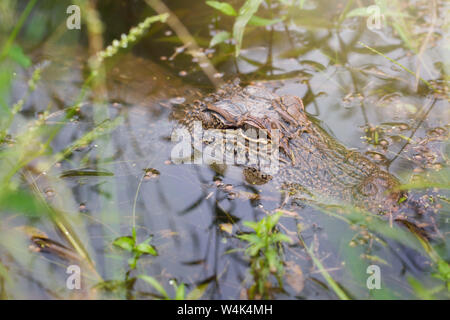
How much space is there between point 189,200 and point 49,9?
3.44 m

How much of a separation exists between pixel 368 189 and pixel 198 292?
1.53 metres

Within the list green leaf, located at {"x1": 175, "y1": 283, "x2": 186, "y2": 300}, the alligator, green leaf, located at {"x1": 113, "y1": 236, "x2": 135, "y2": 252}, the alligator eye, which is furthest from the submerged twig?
green leaf, located at {"x1": 175, "y1": 283, "x2": 186, "y2": 300}

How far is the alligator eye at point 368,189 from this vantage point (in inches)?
115

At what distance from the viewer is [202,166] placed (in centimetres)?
352

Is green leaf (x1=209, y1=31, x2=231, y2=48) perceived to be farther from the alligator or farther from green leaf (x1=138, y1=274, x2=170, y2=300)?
green leaf (x1=138, y1=274, x2=170, y2=300)

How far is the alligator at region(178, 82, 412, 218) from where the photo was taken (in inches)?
116

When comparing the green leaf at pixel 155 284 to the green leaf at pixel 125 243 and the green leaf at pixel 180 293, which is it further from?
the green leaf at pixel 125 243

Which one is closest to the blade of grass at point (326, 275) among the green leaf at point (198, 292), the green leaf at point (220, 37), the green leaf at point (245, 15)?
the green leaf at point (198, 292)

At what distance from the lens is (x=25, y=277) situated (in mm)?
2672

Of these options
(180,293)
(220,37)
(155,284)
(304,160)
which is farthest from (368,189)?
(220,37)

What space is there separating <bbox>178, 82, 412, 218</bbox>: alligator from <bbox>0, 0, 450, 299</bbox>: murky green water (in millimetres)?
181

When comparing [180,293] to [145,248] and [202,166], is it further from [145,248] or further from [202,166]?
[202,166]

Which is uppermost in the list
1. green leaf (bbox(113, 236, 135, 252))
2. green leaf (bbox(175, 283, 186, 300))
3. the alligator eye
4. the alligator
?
the alligator
